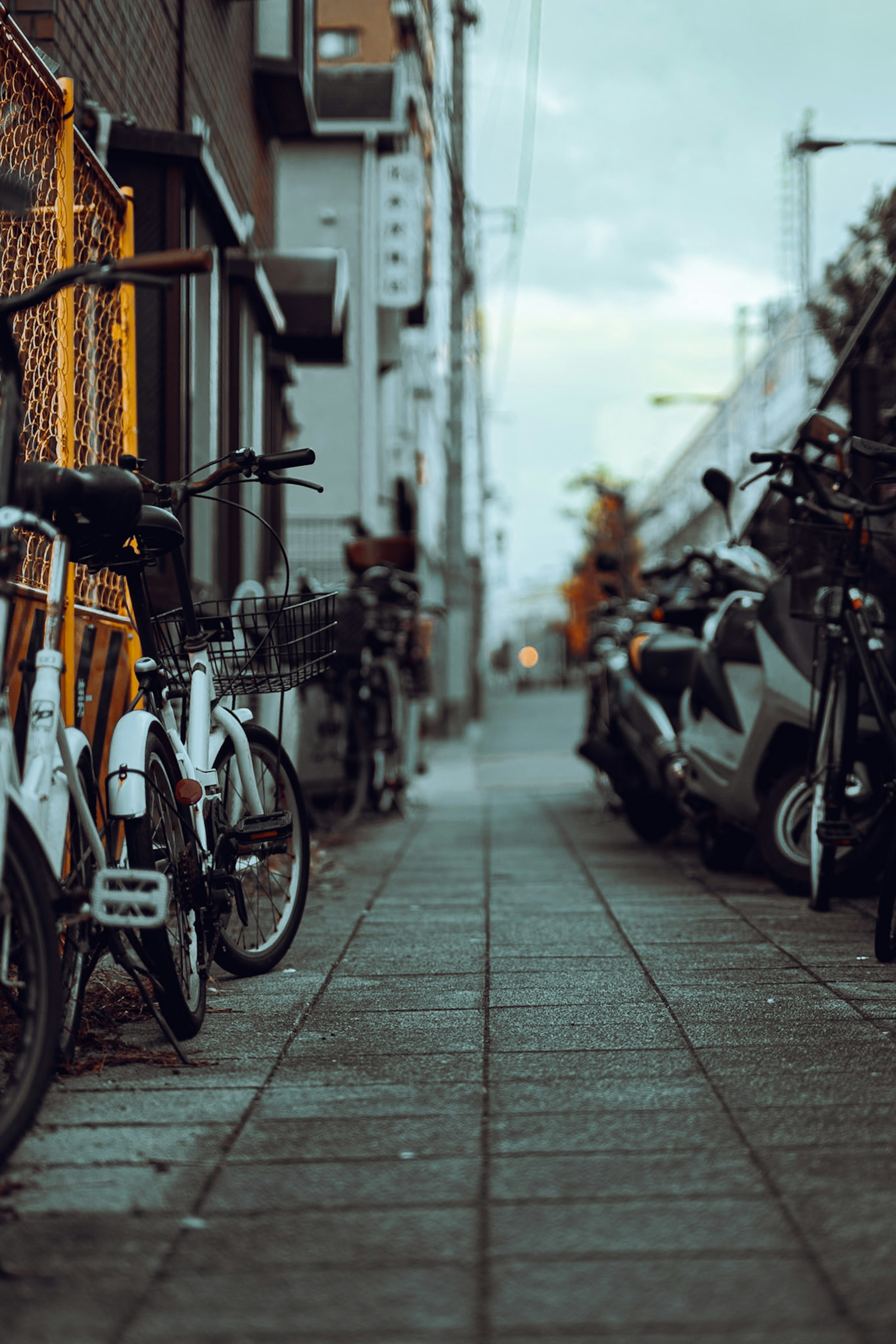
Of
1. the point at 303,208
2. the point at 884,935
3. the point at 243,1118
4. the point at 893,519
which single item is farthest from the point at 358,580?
the point at 303,208

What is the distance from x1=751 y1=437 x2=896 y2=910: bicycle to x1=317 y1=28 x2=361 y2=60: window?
16.7 metres

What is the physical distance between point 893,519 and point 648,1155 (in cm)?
488

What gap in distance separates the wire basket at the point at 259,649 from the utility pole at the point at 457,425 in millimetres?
15047

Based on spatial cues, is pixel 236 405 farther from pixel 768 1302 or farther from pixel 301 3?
pixel 768 1302

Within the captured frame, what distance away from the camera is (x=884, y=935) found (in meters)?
4.41

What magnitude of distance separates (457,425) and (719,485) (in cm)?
1522

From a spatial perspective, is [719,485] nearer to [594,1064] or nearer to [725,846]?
[725,846]

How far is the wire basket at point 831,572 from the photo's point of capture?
17.3 ft

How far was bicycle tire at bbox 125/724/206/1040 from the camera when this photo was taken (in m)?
3.38

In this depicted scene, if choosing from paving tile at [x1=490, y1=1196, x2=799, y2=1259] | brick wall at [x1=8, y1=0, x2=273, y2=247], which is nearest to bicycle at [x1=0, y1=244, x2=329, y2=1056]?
paving tile at [x1=490, y1=1196, x2=799, y2=1259]

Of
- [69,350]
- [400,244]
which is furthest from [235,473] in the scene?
[400,244]

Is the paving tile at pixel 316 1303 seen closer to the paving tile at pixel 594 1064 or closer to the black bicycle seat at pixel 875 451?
the paving tile at pixel 594 1064

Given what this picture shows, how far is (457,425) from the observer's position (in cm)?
2145

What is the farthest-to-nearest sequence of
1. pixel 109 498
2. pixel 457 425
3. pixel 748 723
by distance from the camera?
pixel 457 425 < pixel 748 723 < pixel 109 498
